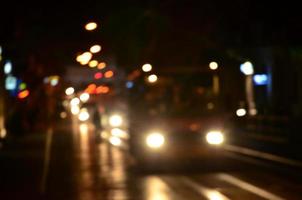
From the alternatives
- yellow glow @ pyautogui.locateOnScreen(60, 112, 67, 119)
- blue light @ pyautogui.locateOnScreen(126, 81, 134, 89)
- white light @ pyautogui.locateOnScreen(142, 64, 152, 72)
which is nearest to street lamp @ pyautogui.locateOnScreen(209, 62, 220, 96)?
white light @ pyautogui.locateOnScreen(142, 64, 152, 72)

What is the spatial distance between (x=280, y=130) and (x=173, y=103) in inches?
480

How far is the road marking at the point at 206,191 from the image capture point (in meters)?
14.0

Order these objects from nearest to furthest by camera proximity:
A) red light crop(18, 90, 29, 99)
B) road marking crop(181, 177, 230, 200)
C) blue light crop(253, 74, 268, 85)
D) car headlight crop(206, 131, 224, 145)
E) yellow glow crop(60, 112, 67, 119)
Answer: road marking crop(181, 177, 230, 200)
car headlight crop(206, 131, 224, 145)
blue light crop(253, 74, 268, 85)
red light crop(18, 90, 29, 99)
yellow glow crop(60, 112, 67, 119)

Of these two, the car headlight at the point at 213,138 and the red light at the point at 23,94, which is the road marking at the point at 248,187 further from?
the red light at the point at 23,94

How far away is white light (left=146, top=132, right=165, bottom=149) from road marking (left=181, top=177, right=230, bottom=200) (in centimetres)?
289

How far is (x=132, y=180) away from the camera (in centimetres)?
1789

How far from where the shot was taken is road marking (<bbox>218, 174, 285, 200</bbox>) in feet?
46.2

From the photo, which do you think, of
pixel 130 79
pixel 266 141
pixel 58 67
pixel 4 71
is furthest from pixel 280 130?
pixel 58 67

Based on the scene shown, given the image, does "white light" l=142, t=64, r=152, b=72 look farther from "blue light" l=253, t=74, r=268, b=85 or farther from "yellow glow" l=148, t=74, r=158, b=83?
"blue light" l=253, t=74, r=268, b=85

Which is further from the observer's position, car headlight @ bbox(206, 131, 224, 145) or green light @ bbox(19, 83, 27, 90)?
green light @ bbox(19, 83, 27, 90)

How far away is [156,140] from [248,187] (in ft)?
15.8

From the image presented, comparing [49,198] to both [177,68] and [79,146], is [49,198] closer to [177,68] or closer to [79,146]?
[177,68]

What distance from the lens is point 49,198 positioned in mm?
15031

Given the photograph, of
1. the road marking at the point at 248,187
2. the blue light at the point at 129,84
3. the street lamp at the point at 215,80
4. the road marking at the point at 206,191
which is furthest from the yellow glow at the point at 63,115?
the road marking at the point at 206,191
